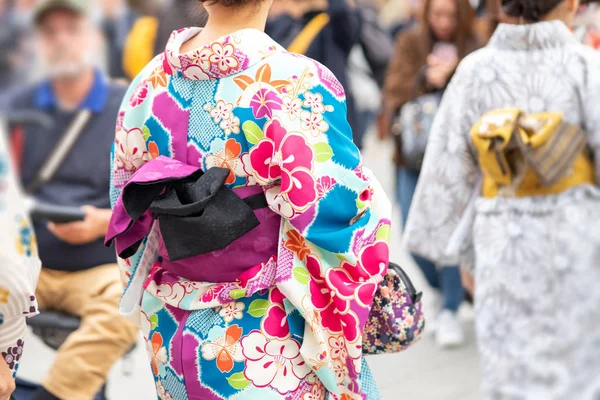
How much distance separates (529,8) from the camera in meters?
3.23

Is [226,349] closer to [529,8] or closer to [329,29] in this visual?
[529,8]

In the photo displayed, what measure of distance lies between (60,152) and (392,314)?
170 cm

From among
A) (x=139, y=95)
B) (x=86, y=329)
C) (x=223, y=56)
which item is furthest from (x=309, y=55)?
(x=223, y=56)

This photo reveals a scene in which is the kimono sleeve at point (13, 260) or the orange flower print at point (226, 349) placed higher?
the kimono sleeve at point (13, 260)

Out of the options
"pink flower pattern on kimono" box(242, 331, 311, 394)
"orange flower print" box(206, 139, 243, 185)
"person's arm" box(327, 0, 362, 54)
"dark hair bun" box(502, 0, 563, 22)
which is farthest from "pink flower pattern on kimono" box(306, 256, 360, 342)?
"person's arm" box(327, 0, 362, 54)

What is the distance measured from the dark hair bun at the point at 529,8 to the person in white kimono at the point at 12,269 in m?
1.96

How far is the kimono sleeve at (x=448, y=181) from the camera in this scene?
3369 mm

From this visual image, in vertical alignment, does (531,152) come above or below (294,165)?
below

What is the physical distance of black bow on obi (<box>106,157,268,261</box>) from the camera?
217cm

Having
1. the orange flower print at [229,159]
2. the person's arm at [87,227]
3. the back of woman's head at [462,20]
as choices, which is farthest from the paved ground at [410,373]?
the orange flower print at [229,159]

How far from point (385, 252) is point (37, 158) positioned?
5.94 feet

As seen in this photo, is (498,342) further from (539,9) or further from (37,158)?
(37,158)

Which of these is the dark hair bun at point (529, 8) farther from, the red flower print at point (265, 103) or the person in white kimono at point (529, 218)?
the red flower print at point (265, 103)

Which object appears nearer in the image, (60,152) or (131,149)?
(131,149)
